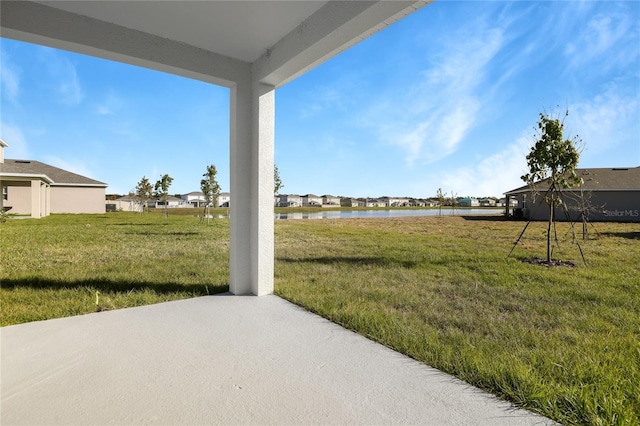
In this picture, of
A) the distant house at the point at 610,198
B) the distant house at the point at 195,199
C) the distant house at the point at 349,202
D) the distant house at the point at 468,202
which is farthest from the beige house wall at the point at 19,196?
the distant house at the point at 468,202

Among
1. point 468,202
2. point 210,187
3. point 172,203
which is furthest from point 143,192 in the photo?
point 468,202

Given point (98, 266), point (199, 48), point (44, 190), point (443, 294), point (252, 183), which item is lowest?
point (443, 294)

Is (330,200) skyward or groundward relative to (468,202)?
skyward

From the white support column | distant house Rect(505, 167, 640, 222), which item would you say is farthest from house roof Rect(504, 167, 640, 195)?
the white support column

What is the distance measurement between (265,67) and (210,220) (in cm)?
946

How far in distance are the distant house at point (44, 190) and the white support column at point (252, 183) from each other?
1008 centimetres

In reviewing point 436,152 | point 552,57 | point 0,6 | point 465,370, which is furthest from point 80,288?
point 436,152

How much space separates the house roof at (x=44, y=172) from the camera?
32.8ft

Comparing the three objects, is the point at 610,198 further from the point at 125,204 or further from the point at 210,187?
the point at 125,204

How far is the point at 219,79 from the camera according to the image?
10.7ft

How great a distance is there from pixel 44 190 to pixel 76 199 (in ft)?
4.06

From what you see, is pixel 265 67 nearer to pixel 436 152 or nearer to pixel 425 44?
pixel 425 44

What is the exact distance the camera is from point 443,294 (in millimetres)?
3803

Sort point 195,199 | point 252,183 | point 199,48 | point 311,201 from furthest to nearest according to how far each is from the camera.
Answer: point 311,201 < point 195,199 < point 252,183 < point 199,48
